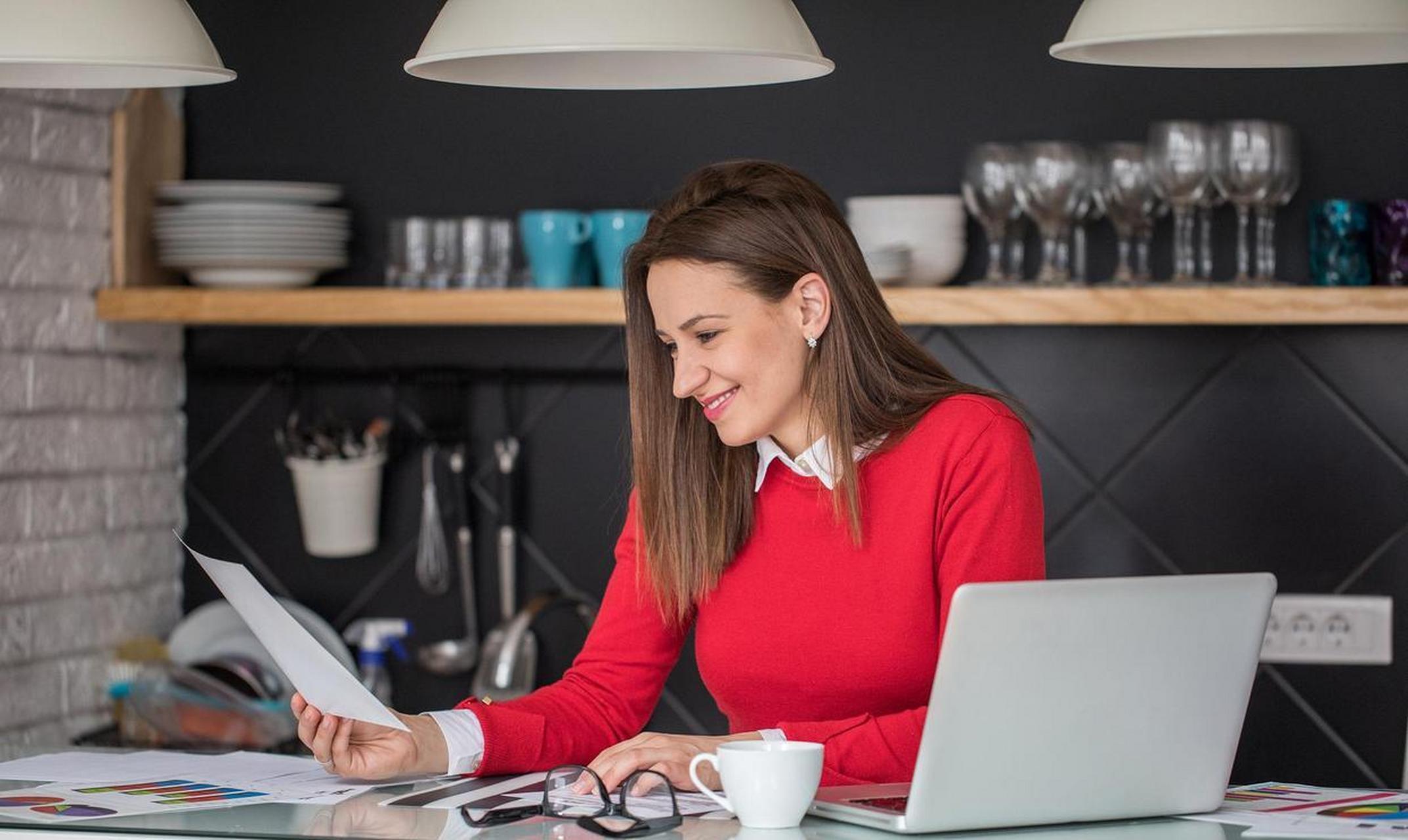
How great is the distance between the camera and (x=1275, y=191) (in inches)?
101

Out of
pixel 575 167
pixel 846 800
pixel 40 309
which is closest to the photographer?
pixel 846 800

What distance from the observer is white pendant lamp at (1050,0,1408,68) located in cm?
150

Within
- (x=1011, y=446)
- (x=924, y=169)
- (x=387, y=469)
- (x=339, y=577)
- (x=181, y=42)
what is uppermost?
(x=181, y=42)

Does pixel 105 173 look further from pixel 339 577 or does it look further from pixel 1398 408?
pixel 1398 408

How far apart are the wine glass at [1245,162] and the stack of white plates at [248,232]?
54.4 inches

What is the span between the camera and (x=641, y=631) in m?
2.09

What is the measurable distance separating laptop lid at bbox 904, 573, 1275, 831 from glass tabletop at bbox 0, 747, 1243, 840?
21mm

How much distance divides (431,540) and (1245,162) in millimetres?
1443

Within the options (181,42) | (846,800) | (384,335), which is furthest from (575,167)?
(846,800)

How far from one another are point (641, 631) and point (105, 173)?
4.43 ft

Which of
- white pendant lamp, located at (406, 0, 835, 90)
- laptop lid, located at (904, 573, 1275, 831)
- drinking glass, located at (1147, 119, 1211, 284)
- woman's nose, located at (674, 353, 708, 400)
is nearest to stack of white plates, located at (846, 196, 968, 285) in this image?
drinking glass, located at (1147, 119, 1211, 284)

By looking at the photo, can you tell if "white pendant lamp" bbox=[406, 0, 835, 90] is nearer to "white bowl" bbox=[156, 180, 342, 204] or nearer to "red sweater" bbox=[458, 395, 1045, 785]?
"red sweater" bbox=[458, 395, 1045, 785]

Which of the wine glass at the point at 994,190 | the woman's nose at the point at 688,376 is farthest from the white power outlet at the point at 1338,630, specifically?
the woman's nose at the point at 688,376

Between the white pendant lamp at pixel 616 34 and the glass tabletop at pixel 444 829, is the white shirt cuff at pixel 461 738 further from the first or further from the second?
the white pendant lamp at pixel 616 34
